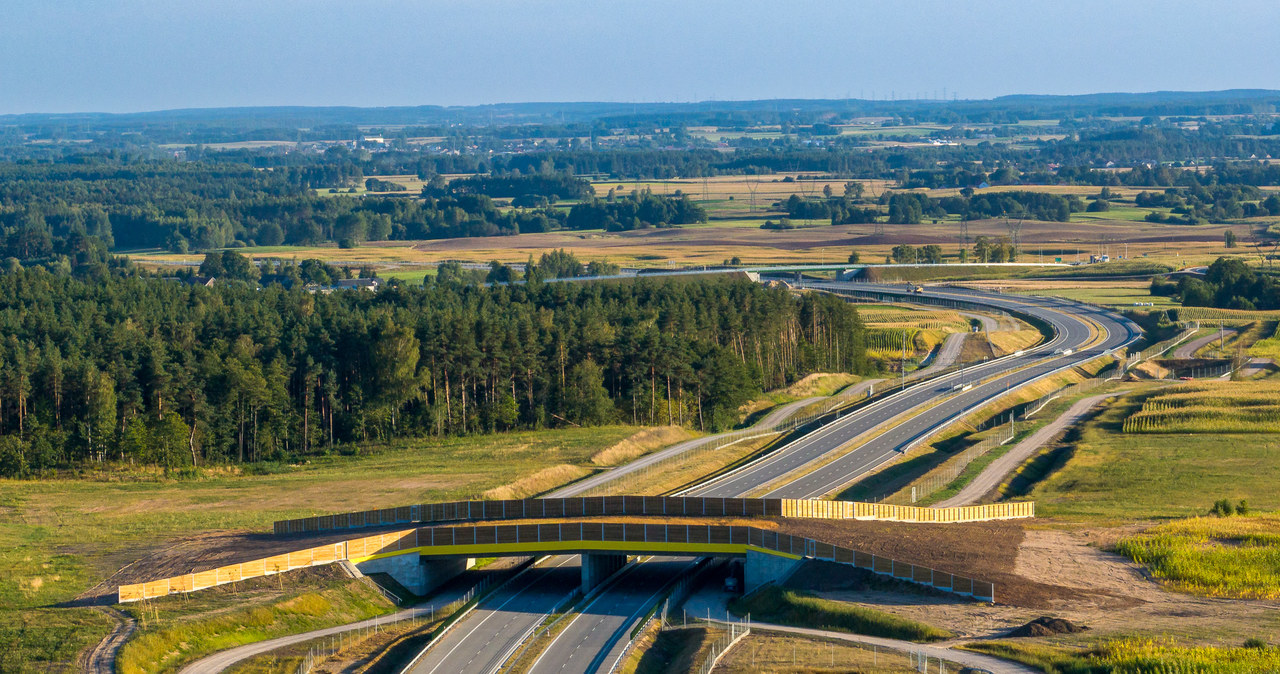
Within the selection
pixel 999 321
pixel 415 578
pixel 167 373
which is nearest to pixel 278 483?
pixel 167 373

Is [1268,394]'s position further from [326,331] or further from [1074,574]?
[326,331]

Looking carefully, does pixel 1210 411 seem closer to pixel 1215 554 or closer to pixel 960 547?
pixel 1215 554

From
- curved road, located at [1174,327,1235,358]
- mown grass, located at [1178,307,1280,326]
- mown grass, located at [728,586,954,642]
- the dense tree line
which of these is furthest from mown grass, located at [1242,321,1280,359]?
mown grass, located at [728,586,954,642]

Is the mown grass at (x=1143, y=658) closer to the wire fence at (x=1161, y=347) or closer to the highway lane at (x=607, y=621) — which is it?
the highway lane at (x=607, y=621)

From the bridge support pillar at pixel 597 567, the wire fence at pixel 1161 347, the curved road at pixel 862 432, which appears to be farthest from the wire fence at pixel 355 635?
the wire fence at pixel 1161 347

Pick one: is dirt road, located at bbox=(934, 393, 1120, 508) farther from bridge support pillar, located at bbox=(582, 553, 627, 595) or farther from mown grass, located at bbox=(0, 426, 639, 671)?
mown grass, located at bbox=(0, 426, 639, 671)

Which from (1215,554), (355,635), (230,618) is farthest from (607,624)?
(1215,554)
